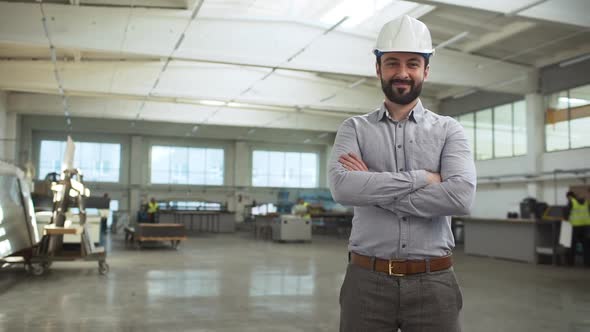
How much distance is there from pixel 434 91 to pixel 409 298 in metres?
20.3

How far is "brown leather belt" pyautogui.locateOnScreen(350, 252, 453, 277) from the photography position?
1.95 metres

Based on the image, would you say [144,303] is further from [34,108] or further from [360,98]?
[34,108]

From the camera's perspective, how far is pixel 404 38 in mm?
1979

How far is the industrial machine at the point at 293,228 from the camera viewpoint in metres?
19.3

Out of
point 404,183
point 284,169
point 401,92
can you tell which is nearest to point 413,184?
point 404,183

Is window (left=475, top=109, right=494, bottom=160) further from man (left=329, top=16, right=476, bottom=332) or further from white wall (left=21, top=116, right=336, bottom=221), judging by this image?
man (left=329, top=16, right=476, bottom=332)

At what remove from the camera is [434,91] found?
69.4 feet

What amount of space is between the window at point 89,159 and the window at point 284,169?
8.02m

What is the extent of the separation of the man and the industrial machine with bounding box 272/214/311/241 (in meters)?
17.3

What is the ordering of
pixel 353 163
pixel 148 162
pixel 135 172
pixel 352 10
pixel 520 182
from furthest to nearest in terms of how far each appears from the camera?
pixel 148 162 → pixel 135 172 → pixel 520 182 → pixel 352 10 → pixel 353 163

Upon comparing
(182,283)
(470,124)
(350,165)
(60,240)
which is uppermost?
(470,124)

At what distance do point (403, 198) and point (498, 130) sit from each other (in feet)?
59.9

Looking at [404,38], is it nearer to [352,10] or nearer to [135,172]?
[352,10]

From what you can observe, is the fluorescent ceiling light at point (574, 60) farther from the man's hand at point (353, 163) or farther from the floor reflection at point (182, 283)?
the man's hand at point (353, 163)
